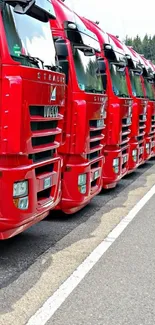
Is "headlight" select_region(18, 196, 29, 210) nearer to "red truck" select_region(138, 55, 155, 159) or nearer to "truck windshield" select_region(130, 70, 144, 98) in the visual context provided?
"truck windshield" select_region(130, 70, 144, 98)

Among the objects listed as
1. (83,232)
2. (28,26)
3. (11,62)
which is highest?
(28,26)

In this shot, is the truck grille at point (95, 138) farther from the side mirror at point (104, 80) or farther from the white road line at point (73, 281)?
the side mirror at point (104, 80)

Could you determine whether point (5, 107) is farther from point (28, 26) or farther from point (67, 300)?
point (67, 300)

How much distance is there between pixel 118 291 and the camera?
4734 mm

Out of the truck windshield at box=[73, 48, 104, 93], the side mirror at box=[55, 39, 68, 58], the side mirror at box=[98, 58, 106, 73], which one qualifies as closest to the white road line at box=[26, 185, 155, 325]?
the truck windshield at box=[73, 48, 104, 93]

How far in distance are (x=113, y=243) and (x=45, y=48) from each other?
2.48 meters

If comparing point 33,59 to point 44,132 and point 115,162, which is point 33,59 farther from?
point 115,162

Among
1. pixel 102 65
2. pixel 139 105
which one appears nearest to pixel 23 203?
pixel 102 65

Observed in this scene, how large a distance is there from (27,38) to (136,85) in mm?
7369

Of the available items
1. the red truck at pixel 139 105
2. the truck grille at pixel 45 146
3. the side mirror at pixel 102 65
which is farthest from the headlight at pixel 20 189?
the red truck at pixel 139 105

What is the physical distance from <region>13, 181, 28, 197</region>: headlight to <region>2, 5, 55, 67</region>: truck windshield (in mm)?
1194

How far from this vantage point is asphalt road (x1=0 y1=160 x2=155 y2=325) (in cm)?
443

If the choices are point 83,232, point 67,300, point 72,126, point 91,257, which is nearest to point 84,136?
point 72,126

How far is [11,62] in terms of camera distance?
4.63 m
